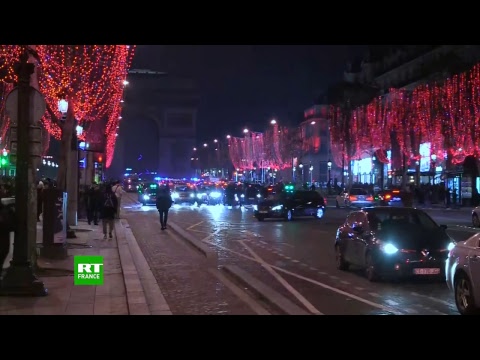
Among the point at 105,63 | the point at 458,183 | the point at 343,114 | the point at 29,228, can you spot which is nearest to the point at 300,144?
the point at 343,114

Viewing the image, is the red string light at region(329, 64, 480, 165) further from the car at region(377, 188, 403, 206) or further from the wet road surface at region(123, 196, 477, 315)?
the wet road surface at region(123, 196, 477, 315)

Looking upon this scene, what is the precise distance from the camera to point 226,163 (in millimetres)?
149750

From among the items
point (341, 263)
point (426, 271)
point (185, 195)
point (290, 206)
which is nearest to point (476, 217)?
point (290, 206)

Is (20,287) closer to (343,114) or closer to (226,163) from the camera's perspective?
(343,114)

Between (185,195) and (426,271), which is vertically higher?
(185,195)

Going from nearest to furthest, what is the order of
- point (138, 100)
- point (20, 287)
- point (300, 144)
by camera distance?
point (20, 287) → point (300, 144) → point (138, 100)

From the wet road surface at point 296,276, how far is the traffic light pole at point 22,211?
2527mm

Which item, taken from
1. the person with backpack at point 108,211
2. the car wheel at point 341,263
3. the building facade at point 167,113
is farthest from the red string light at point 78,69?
the building facade at point 167,113

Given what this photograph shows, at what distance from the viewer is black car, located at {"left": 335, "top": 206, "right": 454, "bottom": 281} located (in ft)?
45.9

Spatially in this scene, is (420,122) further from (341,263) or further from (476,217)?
(341,263)

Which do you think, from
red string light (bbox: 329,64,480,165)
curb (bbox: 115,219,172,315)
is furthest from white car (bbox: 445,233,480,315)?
red string light (bbox: 329,64,480,165)

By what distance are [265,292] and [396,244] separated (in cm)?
309

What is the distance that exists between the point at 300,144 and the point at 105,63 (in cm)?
7586

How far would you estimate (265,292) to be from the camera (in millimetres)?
12898
